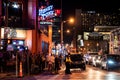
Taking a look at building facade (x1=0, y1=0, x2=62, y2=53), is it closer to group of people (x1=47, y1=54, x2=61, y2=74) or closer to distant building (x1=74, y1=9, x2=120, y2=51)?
group of people (x1=47, y1=54, x2=61, y2=74)

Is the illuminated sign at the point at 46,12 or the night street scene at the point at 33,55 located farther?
the illuminated sign at the point at 46,12

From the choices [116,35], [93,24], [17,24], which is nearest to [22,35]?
[17,24]

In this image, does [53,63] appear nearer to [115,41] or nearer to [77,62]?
[77,62]

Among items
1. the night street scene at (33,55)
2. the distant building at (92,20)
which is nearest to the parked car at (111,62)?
the night street scene at (33,55)

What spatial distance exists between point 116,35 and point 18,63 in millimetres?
47094

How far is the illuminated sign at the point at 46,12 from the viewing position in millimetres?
36219

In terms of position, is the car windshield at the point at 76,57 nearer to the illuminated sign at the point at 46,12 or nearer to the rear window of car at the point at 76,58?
the rear window of car at the point at 76,58

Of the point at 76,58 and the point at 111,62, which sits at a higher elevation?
the point at 76,58

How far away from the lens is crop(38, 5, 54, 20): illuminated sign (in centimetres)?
3622

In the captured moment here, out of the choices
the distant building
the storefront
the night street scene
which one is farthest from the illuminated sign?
the distant building

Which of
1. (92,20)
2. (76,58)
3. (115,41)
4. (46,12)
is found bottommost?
(76,58)

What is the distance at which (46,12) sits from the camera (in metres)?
37.3

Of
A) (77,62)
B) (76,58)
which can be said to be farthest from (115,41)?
(77,62)

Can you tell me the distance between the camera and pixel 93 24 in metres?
189
